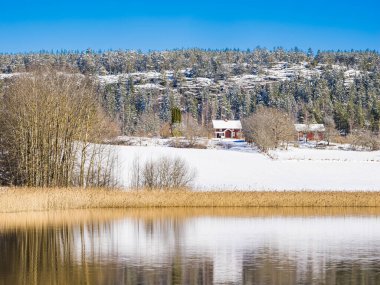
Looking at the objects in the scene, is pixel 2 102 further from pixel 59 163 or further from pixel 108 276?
pixel 108 276

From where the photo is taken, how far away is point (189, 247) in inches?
1053

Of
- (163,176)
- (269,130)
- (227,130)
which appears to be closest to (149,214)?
(163,176)

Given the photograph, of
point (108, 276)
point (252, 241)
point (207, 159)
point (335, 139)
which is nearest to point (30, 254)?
point (108, 276)

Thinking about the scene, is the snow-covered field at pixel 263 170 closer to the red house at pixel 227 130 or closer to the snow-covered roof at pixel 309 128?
the snow-covered roof at pixel 309 128

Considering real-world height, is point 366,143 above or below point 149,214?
above

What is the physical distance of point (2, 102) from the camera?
51000 millimetres

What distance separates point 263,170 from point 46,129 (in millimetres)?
28775

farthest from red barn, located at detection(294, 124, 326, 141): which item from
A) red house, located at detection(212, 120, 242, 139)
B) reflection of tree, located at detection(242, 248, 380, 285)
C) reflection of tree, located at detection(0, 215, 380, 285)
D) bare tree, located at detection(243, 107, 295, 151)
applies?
reflection of tree, located at detection(242, 248, 380, 285)

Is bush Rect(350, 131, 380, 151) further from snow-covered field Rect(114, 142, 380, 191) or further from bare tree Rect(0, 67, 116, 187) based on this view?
bare tree Rect(0, 67, 116, 187)

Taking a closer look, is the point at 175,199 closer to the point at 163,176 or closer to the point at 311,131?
the point at 163,176

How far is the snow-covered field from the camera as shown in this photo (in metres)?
60.1

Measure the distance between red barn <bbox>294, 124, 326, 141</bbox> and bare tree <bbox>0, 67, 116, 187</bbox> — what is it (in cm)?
9910

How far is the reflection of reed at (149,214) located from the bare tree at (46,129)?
8.30 meters

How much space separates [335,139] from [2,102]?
311 feet
